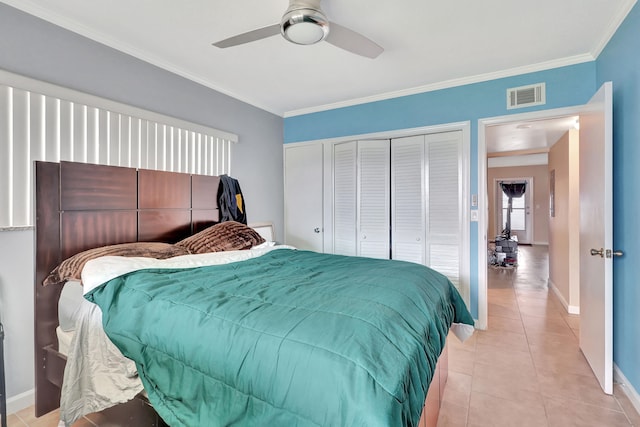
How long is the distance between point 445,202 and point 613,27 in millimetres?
1787

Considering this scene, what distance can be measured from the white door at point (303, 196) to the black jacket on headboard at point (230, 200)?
3.09ft

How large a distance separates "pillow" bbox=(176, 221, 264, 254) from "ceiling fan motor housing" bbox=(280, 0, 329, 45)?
63.6 inches

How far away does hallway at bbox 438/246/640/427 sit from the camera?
1829 millimetres

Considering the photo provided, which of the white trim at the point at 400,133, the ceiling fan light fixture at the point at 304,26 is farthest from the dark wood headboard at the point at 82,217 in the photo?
the white trim at the point at 400,133

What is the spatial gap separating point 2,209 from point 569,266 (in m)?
5.22

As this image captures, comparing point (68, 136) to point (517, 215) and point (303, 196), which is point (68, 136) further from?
point (517, 215)

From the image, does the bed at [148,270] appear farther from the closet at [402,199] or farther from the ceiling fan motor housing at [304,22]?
the ceiling fan motor housing at [304,22]

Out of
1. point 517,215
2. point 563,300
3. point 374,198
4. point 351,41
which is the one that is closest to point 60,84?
point 351,41

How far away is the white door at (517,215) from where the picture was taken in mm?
9727

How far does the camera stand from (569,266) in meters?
3.62

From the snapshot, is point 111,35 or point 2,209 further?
point 111,35

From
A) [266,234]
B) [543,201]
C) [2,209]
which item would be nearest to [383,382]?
[2,209]

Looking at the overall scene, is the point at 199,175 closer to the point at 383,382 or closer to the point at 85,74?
the point at 85,74

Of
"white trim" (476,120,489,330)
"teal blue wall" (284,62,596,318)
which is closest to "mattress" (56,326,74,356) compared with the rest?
"teal blue wall" (284,62,596,318)
